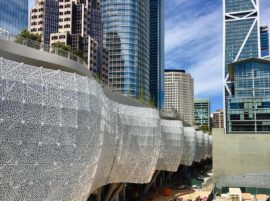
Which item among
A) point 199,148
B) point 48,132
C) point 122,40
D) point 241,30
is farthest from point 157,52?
point 48,132

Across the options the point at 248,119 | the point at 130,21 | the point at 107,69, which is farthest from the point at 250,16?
the point at 248,119

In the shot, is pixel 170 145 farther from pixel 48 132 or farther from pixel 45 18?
pixel 45 18

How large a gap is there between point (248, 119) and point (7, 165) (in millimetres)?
52158

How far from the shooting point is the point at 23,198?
58.3 ft

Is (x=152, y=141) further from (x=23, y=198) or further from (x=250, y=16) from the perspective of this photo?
(x=250, y=16)

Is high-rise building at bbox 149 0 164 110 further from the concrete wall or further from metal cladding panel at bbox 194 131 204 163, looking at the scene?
the concrete wall

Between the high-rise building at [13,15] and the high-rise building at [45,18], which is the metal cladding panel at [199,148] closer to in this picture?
the high-rise building at [13,15]

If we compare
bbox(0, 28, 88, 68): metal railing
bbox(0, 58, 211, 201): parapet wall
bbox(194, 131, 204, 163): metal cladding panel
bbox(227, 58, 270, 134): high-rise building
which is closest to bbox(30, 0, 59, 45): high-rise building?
bbox(194, 131, 204, 163): metal cladding panel

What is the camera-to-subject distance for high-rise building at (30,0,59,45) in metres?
105

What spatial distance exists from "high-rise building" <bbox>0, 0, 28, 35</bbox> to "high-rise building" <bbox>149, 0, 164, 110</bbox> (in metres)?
80.5

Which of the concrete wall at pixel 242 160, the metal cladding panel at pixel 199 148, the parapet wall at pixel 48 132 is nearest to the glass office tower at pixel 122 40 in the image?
the metal cladding panel at pixel 199 148

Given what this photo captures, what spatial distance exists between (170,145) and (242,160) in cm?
1583

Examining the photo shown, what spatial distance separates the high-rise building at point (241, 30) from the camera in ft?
480

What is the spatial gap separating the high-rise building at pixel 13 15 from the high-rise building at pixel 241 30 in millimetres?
78947
